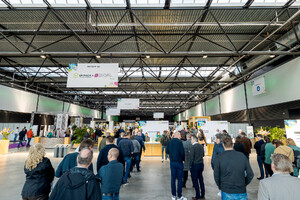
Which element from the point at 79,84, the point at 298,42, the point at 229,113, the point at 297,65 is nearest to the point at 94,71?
the point at 79,84

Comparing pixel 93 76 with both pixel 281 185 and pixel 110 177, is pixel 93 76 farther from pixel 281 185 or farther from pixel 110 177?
pixel 281 185

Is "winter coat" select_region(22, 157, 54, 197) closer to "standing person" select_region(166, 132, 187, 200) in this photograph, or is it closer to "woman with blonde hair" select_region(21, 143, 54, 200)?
"woman with blonde hair" select_region(21, 143, 54, 200)

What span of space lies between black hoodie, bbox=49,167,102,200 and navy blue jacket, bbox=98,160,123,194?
95 cm

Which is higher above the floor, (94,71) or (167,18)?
(167,18)

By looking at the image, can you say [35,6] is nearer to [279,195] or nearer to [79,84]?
[79,84]

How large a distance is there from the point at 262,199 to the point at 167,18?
671cm

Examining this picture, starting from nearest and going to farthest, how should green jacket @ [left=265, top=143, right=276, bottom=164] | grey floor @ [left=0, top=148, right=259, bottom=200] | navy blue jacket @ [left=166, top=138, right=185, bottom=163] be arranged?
navy blue jacket @ [left=166, top=138, right=185, bottom=163] < grey floor @ [left=0, top=148, right=259, bottom=200] < green jacket @ [left=265, top=143, right=276, bottom=164]

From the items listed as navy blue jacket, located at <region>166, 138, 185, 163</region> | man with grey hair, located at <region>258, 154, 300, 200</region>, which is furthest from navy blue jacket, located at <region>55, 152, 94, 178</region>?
man with grey hair, located at <region>258, 154, 300, 200</region>

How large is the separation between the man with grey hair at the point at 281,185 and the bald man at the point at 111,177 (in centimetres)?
190

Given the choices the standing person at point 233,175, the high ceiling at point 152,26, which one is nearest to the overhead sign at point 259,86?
the high ceiling at point 152,26

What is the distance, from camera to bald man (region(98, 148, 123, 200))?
94.2 inches

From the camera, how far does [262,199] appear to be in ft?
5.25

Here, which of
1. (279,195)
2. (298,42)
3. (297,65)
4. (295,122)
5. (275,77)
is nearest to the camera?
(279,195)

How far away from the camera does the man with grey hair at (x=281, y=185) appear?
150 centimetres
